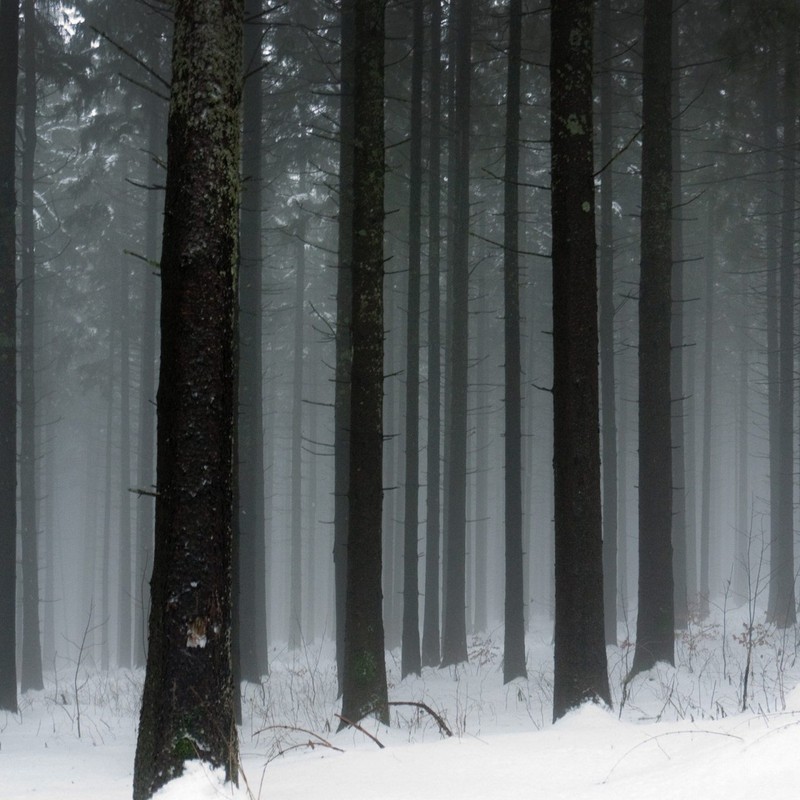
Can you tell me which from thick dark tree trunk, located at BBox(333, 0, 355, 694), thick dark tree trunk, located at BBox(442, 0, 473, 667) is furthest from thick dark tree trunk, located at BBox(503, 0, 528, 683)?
thick dark tree trunk, located at BBox(333, 0, 355, 694)

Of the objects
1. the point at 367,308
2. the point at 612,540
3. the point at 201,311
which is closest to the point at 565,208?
the point at 367,308

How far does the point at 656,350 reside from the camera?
11336 mm

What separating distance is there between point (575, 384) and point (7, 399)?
8.40 meters

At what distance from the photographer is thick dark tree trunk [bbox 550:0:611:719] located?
700 centimetres

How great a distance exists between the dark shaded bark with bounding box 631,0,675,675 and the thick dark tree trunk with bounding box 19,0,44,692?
1154cm

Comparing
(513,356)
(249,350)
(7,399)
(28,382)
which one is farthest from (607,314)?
(28,382)

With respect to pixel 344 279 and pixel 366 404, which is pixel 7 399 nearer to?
pixel 344 279

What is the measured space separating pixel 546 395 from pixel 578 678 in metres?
25.1

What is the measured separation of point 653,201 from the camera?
11.3 metres

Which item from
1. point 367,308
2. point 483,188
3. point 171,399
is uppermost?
point 483,188

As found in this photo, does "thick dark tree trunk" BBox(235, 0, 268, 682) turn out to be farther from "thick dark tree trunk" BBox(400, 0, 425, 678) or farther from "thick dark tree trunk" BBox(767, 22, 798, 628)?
"thick dark tree trunk" BBox(767, 22, 798, 628)

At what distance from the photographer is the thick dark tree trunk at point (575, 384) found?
7.00 meters

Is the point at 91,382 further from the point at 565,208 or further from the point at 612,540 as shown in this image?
the point at 565,208

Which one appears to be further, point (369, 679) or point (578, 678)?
point (369, 679)
